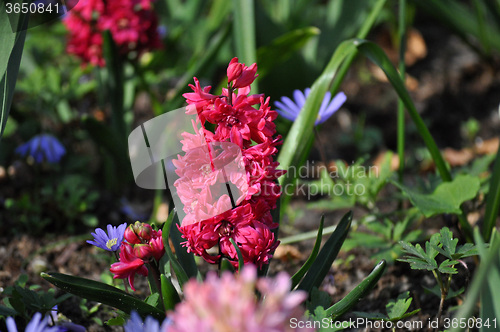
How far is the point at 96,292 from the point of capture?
0.87 m

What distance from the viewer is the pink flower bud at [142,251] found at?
2.84ft

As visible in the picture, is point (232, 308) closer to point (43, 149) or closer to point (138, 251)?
point (138, 251)

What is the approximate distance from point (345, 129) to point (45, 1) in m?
1.36

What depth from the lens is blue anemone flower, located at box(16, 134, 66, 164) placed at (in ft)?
5.42

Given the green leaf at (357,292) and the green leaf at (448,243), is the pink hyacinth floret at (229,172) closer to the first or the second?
the green leaf at (357,292)

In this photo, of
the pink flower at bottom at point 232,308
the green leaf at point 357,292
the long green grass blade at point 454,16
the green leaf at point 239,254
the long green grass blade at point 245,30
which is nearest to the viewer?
the pink flower at bottom at point 232,308

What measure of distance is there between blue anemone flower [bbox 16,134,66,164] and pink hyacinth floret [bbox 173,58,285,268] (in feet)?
3.18

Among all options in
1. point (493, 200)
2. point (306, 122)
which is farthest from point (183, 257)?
point (493, 200)

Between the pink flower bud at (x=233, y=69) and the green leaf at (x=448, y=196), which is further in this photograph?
the green leaf at (x=448, y=196)

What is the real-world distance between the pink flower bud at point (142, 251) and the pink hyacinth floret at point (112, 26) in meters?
0.98

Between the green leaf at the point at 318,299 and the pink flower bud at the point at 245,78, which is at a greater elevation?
the pink flower bud at the point at 245,78

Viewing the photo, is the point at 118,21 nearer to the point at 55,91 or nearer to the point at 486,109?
the point at 55,91

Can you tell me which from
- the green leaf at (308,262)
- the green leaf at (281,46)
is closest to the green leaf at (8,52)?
the green leaf at (308,262)

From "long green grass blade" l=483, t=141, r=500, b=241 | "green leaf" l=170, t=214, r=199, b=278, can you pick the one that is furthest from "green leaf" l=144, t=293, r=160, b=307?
"long green grass blade" l=483, t=141, r=500, b=241
